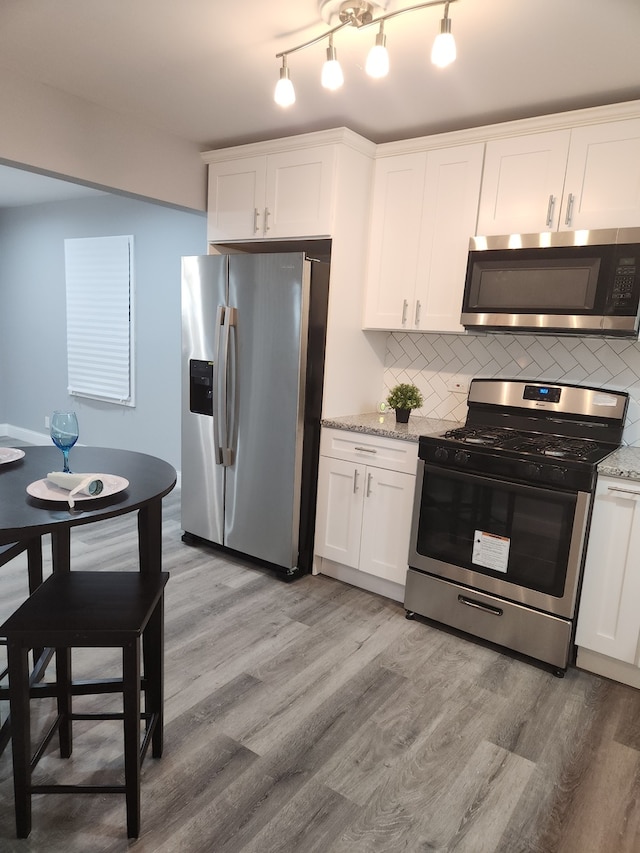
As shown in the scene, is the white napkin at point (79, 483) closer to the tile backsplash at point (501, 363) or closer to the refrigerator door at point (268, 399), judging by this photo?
the refrigerator door at point (268, 399)

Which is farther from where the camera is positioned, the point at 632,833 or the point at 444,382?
the point at 444,382

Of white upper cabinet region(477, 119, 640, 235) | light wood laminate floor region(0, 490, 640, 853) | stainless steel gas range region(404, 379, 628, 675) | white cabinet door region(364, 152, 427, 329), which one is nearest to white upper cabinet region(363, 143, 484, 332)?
white cabinet door region(364, 152, 427, 329)

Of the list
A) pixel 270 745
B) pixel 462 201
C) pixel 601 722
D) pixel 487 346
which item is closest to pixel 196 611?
pixel 270 745

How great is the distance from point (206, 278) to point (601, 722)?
9.23 ft

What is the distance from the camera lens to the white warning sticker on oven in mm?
2441

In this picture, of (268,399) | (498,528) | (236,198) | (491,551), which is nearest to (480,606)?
(491,551)

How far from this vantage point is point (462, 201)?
276 centimetres

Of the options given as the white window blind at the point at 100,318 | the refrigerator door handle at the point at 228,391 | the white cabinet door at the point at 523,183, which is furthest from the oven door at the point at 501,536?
the white window blind at the point at 100,318

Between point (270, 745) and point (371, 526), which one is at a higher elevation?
point (371, 526)

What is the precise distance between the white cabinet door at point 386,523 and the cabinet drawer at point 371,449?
49 mm

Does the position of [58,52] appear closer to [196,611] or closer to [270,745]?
[196,611]

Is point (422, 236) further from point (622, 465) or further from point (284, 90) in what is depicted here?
point (622, 465)

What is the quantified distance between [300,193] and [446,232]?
0.81 meters

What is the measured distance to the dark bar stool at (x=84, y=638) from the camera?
137 cm
